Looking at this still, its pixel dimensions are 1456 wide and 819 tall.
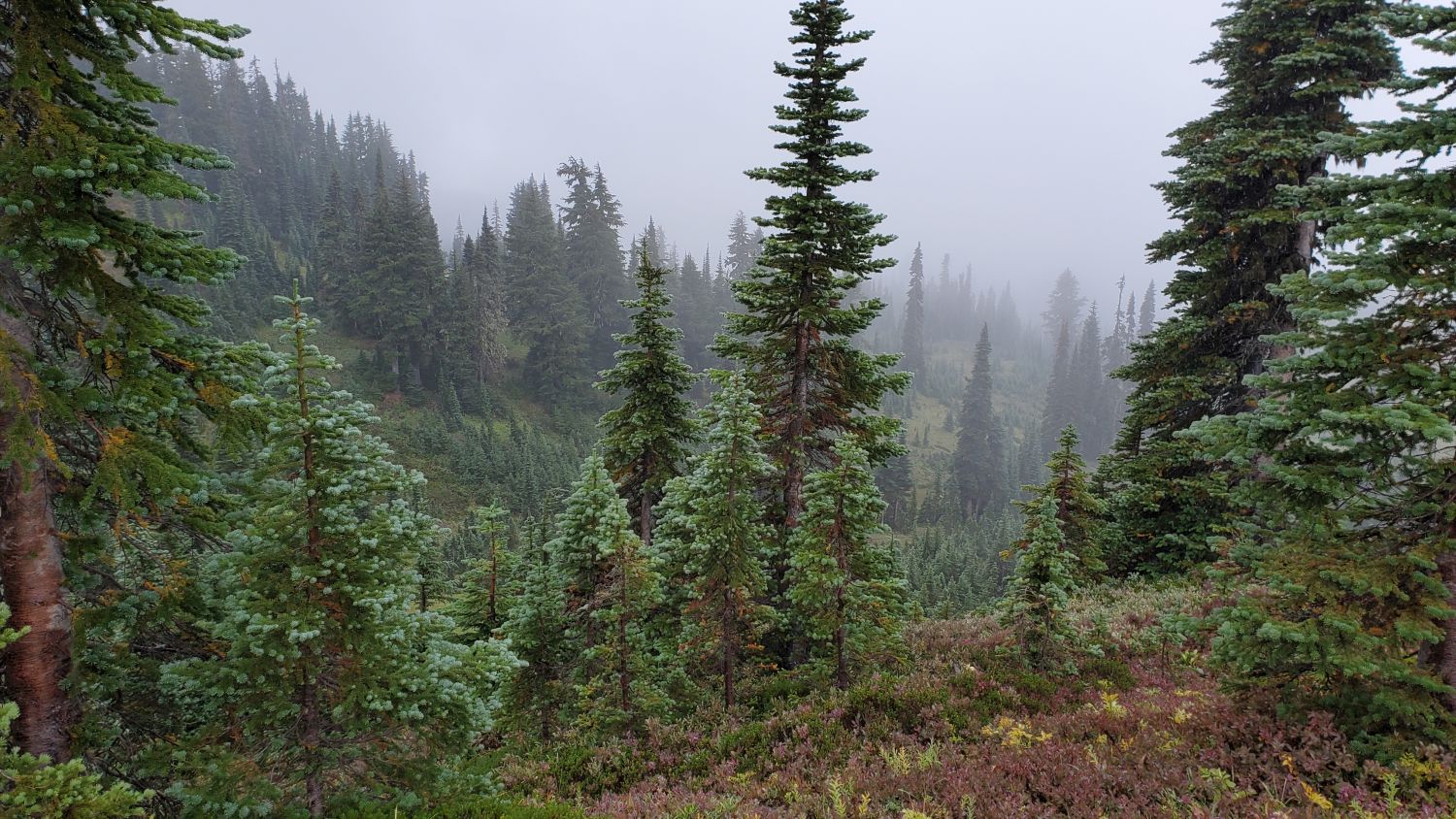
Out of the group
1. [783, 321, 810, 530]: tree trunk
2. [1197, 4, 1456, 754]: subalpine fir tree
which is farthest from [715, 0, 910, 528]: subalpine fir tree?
[1197, 4, 1456, 754]: subalpine fir tree

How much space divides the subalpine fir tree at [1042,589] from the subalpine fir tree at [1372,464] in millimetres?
4071

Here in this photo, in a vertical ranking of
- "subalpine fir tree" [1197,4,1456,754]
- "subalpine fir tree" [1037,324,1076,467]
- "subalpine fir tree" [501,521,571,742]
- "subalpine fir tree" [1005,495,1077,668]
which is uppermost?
"subalpine fir tree" [1037,324,1076,467]

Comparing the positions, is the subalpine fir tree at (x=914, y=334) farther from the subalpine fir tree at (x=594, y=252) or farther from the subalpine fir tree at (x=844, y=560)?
the subalpine fir tree at (x=844, y=560)

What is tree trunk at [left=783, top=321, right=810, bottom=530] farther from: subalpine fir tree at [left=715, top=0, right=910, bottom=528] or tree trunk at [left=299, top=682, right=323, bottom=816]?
tree trunk at [left=299, top=682, right=323, bottom=816]

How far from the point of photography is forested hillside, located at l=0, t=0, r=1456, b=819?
17.5ft

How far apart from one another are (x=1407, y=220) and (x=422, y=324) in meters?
59.8

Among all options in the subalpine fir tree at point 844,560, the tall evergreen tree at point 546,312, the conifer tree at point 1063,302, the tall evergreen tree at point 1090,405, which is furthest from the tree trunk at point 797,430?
the conifer tree at point 1063,302

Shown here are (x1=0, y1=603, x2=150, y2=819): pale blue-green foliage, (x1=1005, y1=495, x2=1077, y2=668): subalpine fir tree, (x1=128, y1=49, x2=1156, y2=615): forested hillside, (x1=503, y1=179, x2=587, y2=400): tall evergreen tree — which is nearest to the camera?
(x1=0, y1=603, x2=150, y2=819): pale blue-green foliage

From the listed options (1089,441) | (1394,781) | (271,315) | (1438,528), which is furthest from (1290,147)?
(1089,441)

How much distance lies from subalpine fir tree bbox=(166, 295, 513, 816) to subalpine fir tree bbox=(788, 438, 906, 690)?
587cm

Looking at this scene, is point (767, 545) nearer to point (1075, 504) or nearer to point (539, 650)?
point (539, 650)

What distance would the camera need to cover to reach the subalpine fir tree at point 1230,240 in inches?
552

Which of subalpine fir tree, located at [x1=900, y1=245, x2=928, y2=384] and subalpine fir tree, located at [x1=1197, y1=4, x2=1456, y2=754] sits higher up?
subalpine fir tree, located at [x1=900, y1=245, x2=928, y2=384]

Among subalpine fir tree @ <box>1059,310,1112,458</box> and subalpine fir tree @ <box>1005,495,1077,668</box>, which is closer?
subalpine fir tree @ <box>1005,495,1077,668</box>
